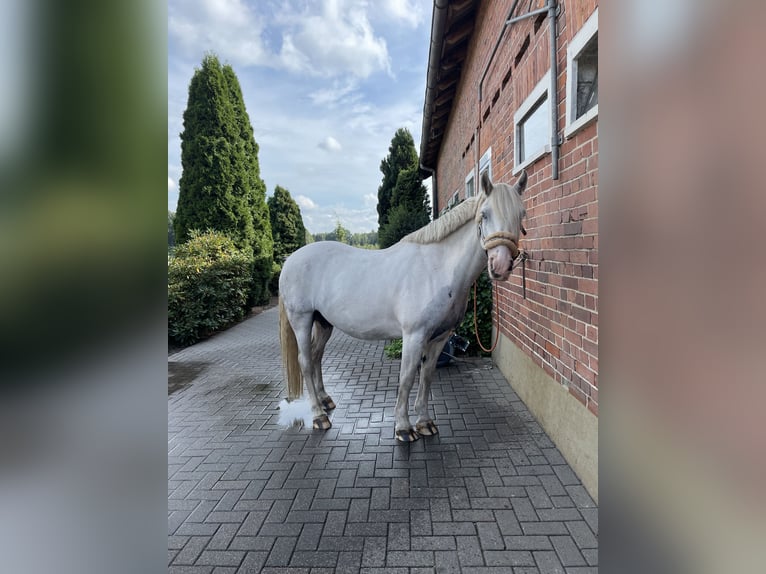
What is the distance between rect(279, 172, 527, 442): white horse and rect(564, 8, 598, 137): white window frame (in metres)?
0.42

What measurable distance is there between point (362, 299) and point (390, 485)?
1395 mm

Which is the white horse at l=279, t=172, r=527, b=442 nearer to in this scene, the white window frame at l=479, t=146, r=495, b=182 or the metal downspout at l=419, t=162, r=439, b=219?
the white window frame at l=479, t=146, r=495, b=182

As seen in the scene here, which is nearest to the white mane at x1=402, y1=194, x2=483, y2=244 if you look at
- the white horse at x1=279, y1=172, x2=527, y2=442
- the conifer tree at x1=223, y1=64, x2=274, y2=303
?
the white horse at x1=279, y1=172, x2=527, y2=442

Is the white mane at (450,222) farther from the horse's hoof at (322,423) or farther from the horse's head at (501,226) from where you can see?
the horse's hoof at (322,423)

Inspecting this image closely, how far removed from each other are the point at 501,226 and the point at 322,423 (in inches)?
86.9

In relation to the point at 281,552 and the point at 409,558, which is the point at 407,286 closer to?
the point at 409,558

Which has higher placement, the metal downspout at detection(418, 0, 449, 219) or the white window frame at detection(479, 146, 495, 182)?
the metal downspout at detection(418, 0, 449, 219)

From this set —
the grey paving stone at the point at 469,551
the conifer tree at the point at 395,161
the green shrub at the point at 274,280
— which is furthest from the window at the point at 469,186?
the conifer tree at the point at 395,161

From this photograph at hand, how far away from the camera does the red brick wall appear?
2363 millimetres

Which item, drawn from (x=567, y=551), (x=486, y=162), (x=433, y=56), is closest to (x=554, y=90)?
(x=567, y=551)

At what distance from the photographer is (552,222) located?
2.94 metres
